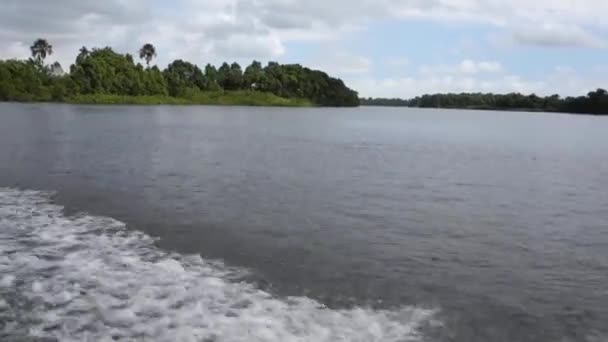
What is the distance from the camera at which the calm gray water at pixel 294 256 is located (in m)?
8.67

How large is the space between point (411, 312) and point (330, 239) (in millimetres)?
5030

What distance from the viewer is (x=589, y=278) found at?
11703mm

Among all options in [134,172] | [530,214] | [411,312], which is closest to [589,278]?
[411,312]

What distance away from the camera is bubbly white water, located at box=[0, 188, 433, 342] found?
26.6ft

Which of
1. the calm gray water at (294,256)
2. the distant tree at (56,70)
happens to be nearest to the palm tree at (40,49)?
the distant tree at (56,70)

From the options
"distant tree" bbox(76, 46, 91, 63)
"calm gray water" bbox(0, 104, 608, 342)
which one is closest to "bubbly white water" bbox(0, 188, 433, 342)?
"calm gray water" bbox(0, 104, 608, 342)

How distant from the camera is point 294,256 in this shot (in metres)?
12.5

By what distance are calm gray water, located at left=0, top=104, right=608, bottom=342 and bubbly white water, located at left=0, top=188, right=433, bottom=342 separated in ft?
0.11

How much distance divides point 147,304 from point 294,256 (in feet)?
13.6

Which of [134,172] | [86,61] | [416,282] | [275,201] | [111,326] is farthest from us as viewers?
[86,61]

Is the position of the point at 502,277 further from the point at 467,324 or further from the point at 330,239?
the point at 330,239

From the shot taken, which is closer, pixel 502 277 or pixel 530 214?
pixel 502 277

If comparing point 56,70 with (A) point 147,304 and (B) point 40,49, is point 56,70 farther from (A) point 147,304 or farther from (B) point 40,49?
(A) point 147,304

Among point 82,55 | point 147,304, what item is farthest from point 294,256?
point 82,55
